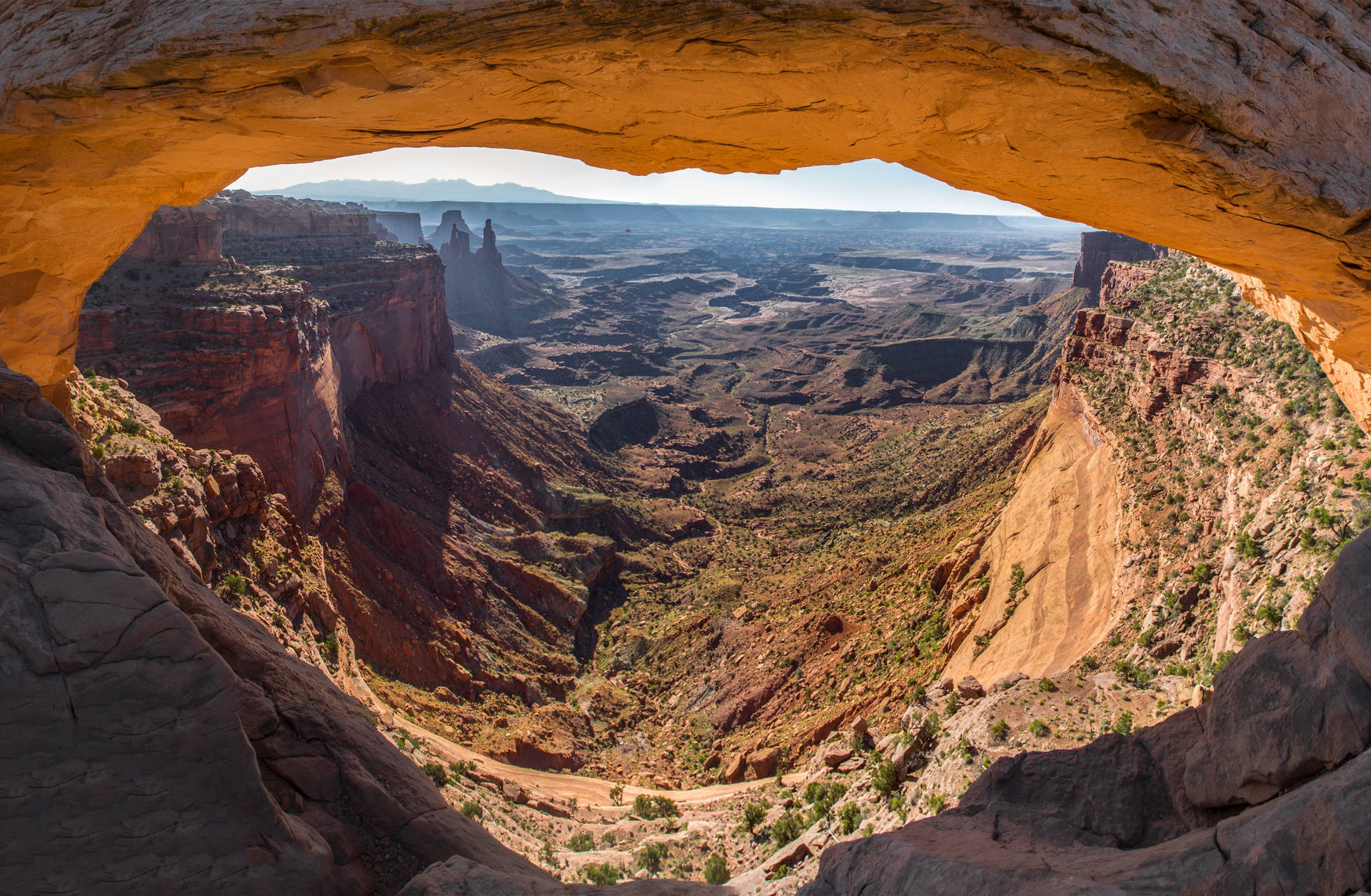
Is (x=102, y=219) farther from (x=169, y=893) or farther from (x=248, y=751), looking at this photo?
(x=169, y=893)

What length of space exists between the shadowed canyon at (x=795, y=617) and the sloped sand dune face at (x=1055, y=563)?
0.15m

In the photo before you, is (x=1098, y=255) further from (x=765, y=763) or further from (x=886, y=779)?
(x=886, y=779)

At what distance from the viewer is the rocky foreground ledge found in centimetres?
460

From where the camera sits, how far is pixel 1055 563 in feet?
60.7

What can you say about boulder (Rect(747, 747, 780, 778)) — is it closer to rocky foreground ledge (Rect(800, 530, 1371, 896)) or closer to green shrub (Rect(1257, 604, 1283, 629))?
rocky foreground ledge (Rect(800, 530, 1371, 896))

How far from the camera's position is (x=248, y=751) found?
20.0 ft

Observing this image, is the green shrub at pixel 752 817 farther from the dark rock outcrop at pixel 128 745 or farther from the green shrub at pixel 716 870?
the dark rock outcrop at pixel 128 745

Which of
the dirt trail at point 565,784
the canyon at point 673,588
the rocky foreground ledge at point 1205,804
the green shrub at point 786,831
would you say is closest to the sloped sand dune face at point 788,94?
the canyon at point 673,588

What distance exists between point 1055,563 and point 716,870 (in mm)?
11749

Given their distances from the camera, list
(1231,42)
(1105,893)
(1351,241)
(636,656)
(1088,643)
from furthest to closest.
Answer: (636,656) → (1088,643) → (1351,241) → (1231,42) → (1105,893)

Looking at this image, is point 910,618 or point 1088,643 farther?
point 910,618

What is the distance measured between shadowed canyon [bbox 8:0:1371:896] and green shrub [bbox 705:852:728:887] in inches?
5.3

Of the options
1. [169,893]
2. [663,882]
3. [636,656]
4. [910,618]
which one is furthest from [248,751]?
[636,656]

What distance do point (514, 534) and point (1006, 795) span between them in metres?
36.4
